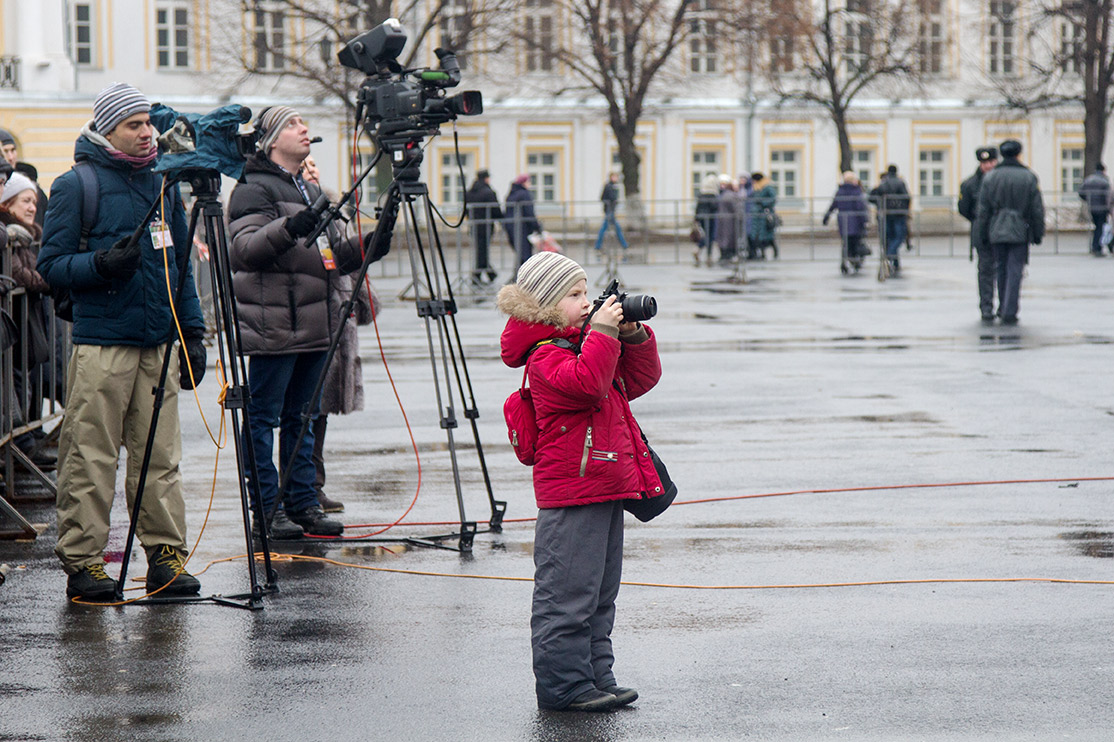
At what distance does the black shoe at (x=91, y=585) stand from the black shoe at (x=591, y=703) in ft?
7.74

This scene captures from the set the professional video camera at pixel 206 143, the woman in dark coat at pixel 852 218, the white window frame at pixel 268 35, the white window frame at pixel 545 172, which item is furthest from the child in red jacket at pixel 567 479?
the white window frame at pixel 545 172

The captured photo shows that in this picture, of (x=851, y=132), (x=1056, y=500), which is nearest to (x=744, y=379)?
(x=1056, y=500)

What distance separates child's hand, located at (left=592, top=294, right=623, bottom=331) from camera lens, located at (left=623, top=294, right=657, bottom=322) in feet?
0.08

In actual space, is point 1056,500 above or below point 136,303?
below

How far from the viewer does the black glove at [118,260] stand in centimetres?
640

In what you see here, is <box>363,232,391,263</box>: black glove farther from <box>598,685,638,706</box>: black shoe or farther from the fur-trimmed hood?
<box>598,685,638,706</box>: black shoe

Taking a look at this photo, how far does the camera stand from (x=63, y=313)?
6.79m

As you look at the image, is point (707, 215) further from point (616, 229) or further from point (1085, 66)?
point (1085, 66)

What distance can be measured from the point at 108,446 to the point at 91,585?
0.57 m

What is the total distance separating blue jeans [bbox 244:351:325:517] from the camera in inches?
309

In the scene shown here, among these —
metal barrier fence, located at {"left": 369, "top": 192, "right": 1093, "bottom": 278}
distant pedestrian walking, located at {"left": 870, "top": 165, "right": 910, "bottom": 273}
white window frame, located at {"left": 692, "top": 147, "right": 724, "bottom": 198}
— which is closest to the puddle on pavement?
distant pedestrian walking, located at {"left": 870, "top": 165, "right": 910, "bottom": 273}

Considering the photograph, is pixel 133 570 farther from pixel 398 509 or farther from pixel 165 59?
pixel 165 59

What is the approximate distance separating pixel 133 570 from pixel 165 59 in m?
49.1

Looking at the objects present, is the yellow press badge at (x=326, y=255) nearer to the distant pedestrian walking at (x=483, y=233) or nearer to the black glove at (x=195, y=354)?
the black glove at (x=195, y=354)
